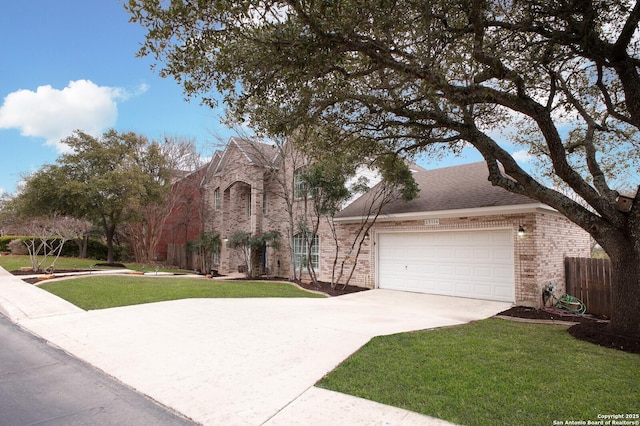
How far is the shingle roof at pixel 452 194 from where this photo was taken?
35.8 feet

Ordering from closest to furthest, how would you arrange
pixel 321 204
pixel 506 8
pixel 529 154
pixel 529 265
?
pixel 506 8
pixel 529 265
pixel 529 154
pixel 321 204

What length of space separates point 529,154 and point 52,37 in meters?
14.7

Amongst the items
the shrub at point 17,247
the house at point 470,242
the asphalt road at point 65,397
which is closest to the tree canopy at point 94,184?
the shrub at point 17,247

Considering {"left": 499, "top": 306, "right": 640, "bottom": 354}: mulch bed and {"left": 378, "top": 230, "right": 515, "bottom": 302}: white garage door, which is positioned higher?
{"left": 378, "top": 230, "right": 515, "bottom": 302}: white garage door

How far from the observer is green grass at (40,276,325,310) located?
32.9 feet

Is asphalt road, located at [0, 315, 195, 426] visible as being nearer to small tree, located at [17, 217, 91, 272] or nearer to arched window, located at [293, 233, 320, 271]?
arched window, located at [293, 233, 320, 271]

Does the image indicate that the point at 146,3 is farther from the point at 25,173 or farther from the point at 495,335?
the point at 25,173

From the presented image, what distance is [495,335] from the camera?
669 cm

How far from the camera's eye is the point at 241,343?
6.18 metres

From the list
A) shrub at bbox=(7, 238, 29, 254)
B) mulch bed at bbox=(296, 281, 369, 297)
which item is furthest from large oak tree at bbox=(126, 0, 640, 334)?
shrub at bbox=(7, 238, 29, 254)

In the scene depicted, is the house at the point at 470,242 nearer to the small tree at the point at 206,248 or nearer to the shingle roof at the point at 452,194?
the shingle roof at the point at 452,194

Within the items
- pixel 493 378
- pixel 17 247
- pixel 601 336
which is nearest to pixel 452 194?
pixel 601 336

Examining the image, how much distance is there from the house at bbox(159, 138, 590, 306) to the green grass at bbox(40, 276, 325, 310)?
3053mm

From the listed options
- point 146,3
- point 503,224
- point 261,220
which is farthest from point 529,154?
point 261,220
